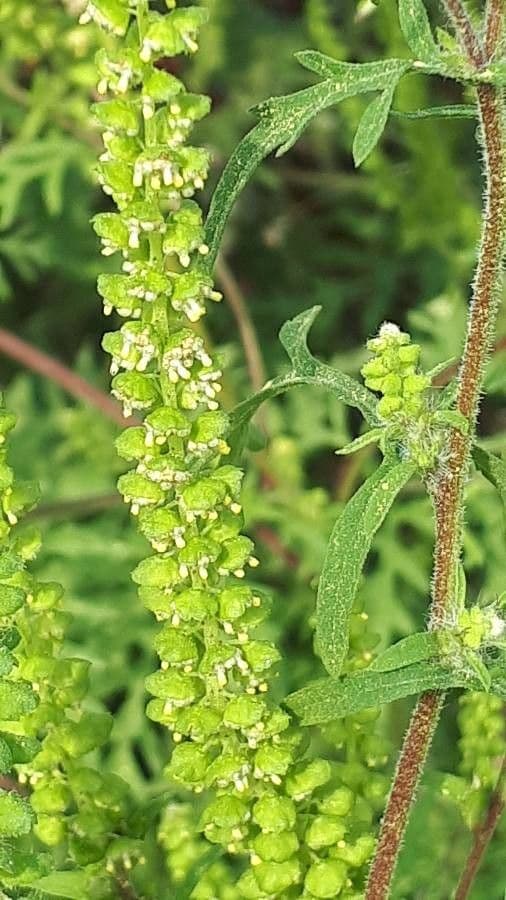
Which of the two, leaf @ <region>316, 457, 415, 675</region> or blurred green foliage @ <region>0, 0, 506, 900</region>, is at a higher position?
blurred green foliage @ <region>0, 0, 506, 900</region>

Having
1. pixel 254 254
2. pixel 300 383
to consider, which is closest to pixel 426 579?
pixel 254 254

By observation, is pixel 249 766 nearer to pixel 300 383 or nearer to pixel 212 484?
pixel 212 484

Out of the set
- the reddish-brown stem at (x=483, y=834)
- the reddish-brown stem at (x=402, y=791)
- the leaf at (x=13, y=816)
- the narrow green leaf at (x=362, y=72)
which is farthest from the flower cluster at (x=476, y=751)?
the narrow green leaf at (x=362, y=72)

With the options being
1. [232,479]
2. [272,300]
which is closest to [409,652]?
[232,479]

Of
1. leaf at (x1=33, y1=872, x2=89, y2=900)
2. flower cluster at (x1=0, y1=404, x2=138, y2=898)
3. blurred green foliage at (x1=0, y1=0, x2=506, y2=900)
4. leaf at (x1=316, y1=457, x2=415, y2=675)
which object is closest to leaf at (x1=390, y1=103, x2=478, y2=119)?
leaf at (x1=316, y1=457, x2=415, y2=675)

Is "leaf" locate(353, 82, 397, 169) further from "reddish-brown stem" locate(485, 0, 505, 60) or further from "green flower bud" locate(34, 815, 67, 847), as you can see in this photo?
"green flower bud" locate(34, 815, 67, 847)

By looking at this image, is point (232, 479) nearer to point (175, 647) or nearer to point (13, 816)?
point (175, 647)
